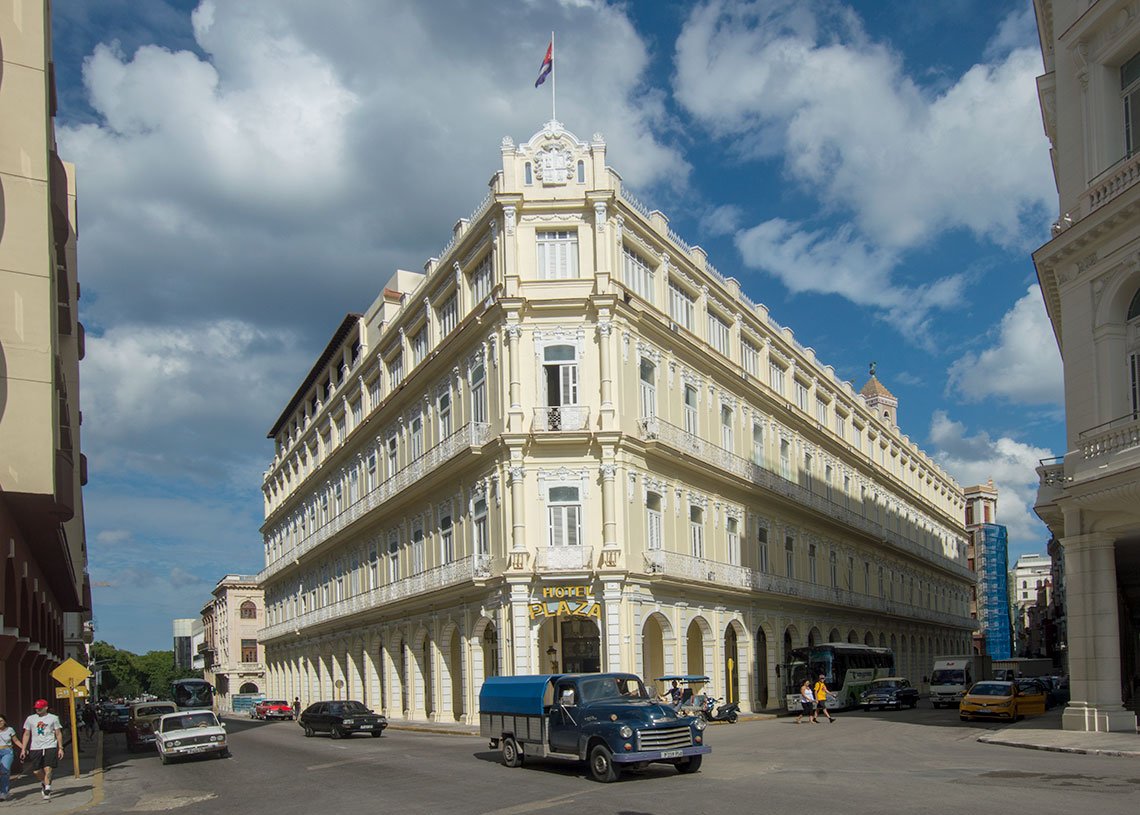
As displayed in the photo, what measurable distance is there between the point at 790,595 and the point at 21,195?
1500 inches

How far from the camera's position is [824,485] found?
60562 millimetres

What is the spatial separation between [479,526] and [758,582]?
14.7 metres

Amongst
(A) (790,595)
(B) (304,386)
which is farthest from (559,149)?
(B) (304,386)

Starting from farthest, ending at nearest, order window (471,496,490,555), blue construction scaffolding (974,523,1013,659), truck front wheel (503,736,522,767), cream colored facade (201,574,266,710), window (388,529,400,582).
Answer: cream colored facade (201,574,266,710), blue construction scaffolding (974,523,1013,659), window (388,529,400,582), window (471,496,490,555), truck front wheel (503,736,522,767)

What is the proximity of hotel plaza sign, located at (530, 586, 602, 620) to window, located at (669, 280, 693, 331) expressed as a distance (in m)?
12.4

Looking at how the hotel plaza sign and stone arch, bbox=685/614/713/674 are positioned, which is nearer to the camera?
the hotel plaza sign

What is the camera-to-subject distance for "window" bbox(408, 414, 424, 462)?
1833 inches

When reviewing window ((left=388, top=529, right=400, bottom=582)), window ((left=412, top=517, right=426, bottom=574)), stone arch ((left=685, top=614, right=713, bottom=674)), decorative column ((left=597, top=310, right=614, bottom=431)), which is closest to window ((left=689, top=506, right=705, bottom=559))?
stone arch ((left=685, top=614, right=713, bottom=674))

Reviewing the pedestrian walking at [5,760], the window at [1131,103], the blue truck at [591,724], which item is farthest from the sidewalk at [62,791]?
the window at [1131,103]

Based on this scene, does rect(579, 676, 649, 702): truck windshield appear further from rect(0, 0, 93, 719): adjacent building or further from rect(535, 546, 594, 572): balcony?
rect(535, 546, 594, 572): balcony

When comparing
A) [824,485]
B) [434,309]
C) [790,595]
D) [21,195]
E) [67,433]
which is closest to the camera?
[21,195]

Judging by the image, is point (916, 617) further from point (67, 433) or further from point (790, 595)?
point (67, 433)

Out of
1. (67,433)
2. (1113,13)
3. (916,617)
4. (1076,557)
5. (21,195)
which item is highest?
(1113,13)

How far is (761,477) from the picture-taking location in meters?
49.7
